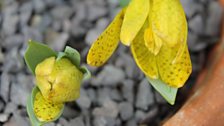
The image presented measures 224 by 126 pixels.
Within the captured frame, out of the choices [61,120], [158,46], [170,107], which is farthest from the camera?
[170,107]

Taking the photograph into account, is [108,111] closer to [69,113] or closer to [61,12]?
[69,113]

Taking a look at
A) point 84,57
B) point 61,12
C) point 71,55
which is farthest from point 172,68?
point 61,12

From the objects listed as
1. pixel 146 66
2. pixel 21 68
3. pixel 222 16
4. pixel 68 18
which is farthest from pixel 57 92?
pixel 222 16

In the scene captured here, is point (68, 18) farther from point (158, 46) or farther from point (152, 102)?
point (158, 46)

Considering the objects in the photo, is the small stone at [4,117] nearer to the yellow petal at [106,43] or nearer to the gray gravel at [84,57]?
the gray gravel at [84,57]

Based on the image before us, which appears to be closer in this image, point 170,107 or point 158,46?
point 158,46

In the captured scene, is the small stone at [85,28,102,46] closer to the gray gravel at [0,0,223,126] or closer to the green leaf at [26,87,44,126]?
the gray gravel at [0,0,223,126]
